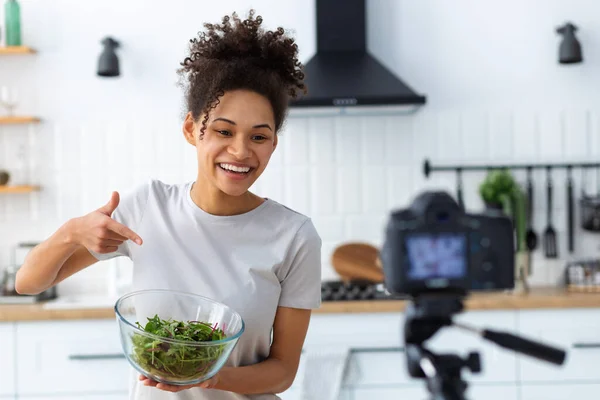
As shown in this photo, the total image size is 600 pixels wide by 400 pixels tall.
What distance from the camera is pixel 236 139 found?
4.17 ft

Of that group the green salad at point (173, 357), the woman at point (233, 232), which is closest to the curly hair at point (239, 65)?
the woman at point (233, 232)

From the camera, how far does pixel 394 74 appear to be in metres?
3.35

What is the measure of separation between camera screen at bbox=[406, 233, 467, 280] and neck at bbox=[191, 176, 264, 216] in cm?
67

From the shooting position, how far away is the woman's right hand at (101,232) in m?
1.16

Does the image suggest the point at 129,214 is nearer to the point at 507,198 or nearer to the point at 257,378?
the point at 257,378

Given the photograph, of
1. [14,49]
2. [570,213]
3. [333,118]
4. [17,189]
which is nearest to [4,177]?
[17,189]

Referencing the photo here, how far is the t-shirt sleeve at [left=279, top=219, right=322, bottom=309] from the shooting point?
137 cm

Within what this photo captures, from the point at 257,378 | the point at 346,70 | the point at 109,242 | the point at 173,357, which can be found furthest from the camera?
the point at 346,70

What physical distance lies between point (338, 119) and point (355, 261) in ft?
2.22

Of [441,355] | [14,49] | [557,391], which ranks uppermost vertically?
[14,49]

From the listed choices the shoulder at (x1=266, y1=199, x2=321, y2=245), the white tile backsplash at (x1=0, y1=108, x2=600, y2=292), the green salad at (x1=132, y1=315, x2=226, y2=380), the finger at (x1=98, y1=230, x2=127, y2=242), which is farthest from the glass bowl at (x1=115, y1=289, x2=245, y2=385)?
the white tile backsplash at (x1=0, y1=108, x2=600, y2=292)

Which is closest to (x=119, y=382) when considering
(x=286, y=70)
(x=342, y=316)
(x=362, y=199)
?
(x=342, y=316)

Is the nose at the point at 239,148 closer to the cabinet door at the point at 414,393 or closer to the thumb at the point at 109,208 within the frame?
the thumb at the point at 109,208

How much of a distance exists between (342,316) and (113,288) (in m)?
1.08
